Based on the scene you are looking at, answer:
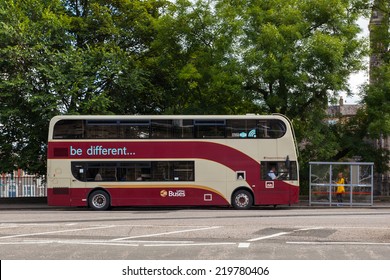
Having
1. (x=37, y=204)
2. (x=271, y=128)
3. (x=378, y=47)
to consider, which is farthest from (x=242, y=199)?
(x=378, y=47)

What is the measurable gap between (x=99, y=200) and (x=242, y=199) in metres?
5.99

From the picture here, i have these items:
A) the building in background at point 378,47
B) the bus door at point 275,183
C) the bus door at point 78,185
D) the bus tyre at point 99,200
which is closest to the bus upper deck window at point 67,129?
the bus door at point 78,185

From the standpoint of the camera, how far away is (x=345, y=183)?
96.1 feet

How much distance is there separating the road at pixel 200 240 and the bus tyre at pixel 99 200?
6851mm

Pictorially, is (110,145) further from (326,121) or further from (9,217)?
(326,121)

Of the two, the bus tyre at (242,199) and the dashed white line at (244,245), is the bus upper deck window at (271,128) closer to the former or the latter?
the bus tyre at (242,199)

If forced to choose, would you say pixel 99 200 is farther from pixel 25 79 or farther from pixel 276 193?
pixel 25 79

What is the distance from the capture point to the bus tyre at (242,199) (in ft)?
87.1

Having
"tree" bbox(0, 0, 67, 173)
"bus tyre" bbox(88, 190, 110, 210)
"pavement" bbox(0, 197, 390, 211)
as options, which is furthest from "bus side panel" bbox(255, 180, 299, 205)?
"tree" bbox(0, 0, 67, 173)

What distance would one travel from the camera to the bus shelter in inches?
1150

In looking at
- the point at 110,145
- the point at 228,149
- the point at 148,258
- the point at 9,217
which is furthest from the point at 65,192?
the point at 148,258

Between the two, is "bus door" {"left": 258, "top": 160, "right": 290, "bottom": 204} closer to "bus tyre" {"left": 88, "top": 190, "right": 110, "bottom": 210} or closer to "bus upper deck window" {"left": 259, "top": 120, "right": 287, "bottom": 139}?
"bus upper deck window" {"left": 259, "top": 120, "right": 287, "bottom": 139}

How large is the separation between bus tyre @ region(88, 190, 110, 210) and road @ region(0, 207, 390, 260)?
685cm
